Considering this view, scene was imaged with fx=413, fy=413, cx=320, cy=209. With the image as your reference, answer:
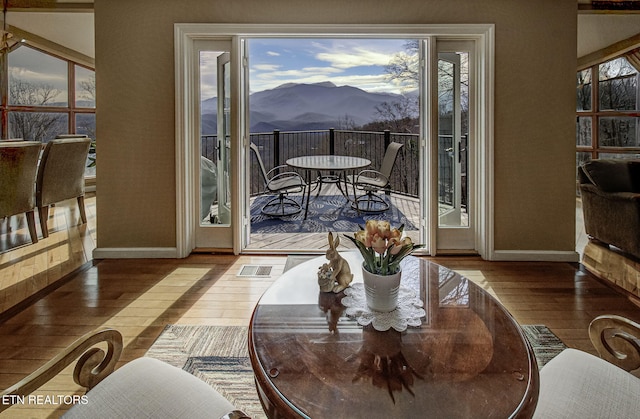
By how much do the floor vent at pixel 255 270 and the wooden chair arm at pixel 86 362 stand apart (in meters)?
2.13

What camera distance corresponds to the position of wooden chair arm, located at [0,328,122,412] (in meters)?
1.07

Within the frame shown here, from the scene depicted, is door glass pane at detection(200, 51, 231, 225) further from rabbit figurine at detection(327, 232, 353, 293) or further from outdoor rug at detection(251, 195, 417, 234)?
rabbit figurine at detection(327, 232, 353, 293)

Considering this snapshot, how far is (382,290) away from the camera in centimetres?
147

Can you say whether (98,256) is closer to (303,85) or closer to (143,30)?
(143,30)

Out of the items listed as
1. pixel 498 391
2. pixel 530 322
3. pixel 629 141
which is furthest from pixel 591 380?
pixel 629 141

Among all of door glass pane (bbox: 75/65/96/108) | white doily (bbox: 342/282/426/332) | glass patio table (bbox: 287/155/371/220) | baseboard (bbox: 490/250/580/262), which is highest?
door glass pane (bbox: 75/65/96/108)

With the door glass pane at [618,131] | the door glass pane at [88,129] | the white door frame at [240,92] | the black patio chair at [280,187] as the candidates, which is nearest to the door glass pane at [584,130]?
the door glass pane at [618,131]

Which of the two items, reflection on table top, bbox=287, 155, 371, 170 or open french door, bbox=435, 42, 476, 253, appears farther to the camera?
reflection on table top, bbox=287, 155, 371, 170

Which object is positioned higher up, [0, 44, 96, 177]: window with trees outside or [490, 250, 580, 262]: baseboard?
[0, 44, 96, 177]: window with trees outside

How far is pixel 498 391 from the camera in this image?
105cm

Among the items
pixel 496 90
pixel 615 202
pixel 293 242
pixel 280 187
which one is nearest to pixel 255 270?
pixel 293 242

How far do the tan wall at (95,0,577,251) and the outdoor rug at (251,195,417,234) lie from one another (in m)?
1.66

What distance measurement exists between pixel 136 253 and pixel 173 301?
123cm

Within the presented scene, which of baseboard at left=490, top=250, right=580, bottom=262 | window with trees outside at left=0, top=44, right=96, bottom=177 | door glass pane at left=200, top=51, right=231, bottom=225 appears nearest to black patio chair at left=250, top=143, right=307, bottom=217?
door glass pane at left=200, top=51, right=231, bottom=225
